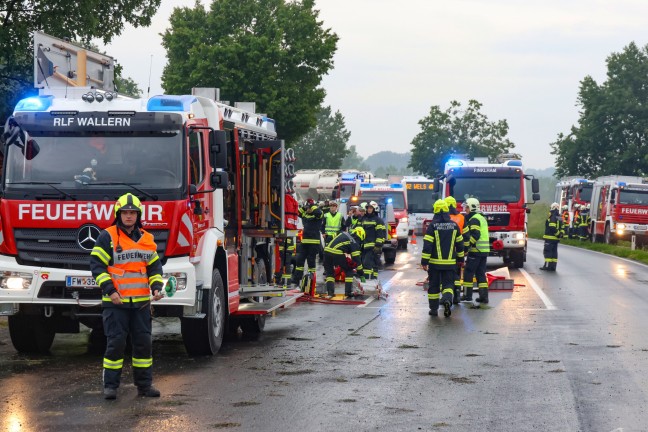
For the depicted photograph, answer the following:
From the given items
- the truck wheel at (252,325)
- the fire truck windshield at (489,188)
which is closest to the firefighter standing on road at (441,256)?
the truck wheel at (252,325)

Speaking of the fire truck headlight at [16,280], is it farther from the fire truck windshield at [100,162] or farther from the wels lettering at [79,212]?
the fire truck windshield at [100,162]

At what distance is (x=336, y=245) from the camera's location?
64.7ft

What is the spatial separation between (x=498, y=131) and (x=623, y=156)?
1205 cm

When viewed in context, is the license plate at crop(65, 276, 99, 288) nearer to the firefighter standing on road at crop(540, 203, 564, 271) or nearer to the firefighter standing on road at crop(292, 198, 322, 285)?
the firefighter standing on road at crop(292, 198, 322, 285)

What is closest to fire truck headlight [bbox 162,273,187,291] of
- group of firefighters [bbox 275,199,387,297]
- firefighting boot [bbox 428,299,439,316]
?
group of firefighters [bbox 275,199,387,297]

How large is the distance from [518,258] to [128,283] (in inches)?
855

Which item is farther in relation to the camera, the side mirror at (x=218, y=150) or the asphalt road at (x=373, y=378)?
the side mirror at (x=218, y=150)

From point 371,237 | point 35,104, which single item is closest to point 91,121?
point 35,104

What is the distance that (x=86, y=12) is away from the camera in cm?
2106

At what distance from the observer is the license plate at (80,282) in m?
11.5

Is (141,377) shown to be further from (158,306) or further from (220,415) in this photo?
(158,306)

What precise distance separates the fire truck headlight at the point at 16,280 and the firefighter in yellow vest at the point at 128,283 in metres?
2.14

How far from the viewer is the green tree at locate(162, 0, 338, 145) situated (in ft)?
157

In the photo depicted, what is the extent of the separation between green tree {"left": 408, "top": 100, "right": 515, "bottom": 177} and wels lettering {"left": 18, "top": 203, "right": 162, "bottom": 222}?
244 feet
